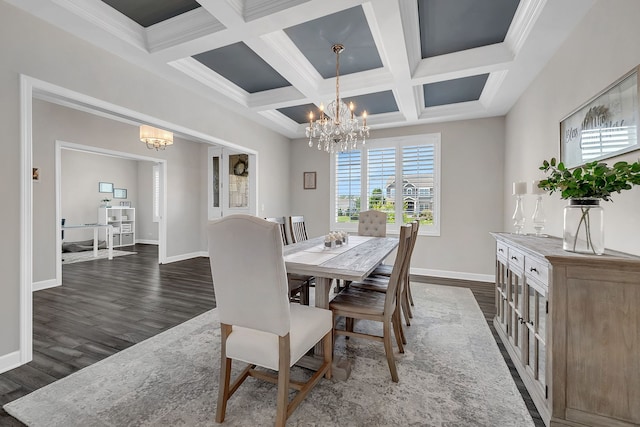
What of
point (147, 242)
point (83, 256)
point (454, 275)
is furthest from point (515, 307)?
point (147, 242)

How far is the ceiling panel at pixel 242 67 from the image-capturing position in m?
2.99

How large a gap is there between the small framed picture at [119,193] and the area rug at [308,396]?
309 inches

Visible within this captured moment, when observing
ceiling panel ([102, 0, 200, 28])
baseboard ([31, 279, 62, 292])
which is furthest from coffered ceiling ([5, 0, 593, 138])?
baseboard ([31, 279, 62, 292])

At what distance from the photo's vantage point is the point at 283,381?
1.43 meters

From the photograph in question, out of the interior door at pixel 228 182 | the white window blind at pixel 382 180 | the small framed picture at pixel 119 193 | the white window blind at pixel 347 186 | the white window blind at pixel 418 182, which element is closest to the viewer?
the white window blind at pixel 418 182

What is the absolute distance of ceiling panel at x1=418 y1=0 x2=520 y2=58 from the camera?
2273 millimetres

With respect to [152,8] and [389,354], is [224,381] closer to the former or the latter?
[389,354]

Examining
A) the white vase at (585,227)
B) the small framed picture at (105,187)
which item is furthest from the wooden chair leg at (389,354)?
the small framed picture at (105,187)

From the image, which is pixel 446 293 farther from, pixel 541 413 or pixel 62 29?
pixel 62 29

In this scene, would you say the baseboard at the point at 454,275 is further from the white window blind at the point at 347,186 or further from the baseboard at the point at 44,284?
the baseboard at the point at 44,284

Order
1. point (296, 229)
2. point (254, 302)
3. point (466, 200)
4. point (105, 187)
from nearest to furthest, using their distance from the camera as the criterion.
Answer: point (254, 302) → point (296, 229) → point (466, 200) → point (105, 187)

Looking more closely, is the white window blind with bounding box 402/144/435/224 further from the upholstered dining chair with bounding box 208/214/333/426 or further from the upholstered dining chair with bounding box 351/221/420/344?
the upholstered dining chair with bounding box 208/214/333/426

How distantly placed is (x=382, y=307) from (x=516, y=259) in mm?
1086

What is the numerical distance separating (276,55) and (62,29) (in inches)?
72.2
